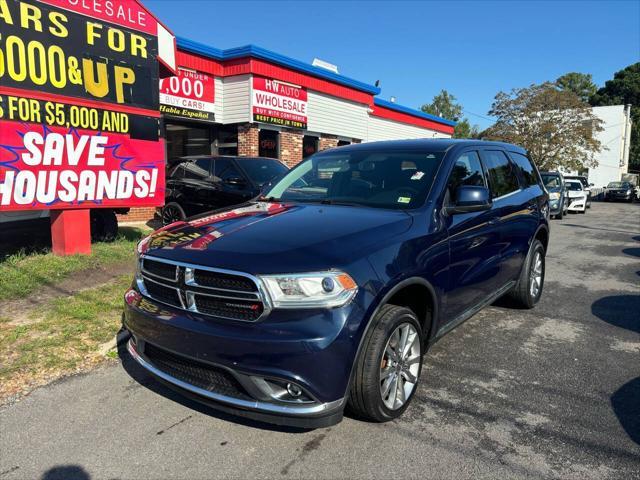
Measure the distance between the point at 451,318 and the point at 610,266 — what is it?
6497mm

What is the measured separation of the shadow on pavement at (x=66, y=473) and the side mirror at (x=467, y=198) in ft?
9.25

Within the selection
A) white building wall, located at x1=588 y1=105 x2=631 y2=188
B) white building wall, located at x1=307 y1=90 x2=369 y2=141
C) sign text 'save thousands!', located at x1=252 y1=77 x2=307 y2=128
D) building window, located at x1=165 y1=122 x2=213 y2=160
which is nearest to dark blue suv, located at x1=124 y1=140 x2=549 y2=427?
sign text 'save thousands!', located at x1=252 y1=77 x2=307 y2=128

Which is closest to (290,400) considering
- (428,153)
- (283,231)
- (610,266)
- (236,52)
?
(283,231)

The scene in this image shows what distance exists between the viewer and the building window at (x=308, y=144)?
678 inches

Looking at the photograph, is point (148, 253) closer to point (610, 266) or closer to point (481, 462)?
point (481, 462)

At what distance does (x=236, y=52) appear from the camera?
45.3 feet

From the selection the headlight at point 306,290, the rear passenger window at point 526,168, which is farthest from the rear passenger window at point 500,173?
the headlight at point 306,290

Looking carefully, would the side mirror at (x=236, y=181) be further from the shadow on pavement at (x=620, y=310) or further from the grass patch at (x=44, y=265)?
the shadow on pavement at (x=620, y=310)

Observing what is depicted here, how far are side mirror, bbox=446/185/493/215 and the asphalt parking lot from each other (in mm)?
1325

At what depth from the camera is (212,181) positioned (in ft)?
30.6

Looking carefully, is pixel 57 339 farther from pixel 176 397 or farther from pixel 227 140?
pixel 227 140

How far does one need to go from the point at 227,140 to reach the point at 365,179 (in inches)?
466

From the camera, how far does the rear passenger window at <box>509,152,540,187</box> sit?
17.8ft

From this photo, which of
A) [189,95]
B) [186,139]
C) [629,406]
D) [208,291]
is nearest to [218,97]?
[189,95]
